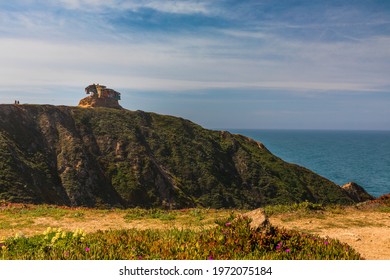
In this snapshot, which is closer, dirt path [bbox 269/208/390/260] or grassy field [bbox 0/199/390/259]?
grassy field [bbox 0/199/390/259]

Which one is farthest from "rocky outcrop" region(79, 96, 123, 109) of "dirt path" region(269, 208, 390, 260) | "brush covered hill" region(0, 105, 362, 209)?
"dirt path" region(269, 208, 390, 260)

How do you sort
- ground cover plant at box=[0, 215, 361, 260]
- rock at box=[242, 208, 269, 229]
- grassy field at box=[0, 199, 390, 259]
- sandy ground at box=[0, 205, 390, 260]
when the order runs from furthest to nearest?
sandy ground at box=[0, 205, 390, 260] < rock at box=[242, 208, 269, 229] < grassy field at box=[0, 199, 390, 259] < ground cover plant at box=[0, 215, 361, 260]

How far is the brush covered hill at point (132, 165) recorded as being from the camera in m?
55.0

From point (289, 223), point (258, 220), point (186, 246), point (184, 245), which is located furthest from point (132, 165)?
point (186, 246)

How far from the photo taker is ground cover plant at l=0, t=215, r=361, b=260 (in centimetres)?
893

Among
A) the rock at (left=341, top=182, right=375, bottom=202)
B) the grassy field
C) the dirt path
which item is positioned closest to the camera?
the grassy field

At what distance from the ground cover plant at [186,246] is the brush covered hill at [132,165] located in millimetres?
36913

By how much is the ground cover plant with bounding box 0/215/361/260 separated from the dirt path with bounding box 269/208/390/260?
123 inches

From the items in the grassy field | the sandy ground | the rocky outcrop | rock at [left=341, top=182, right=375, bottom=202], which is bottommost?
rock at [left=341, top=182, right=375, bottom=202]

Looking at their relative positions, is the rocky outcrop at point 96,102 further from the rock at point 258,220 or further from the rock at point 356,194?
the rock at point 258,220

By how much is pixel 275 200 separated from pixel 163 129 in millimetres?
30449

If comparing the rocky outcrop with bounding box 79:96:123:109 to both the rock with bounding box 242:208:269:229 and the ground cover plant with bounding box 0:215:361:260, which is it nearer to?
the ground cover plant with bounding box 0:215:361:260

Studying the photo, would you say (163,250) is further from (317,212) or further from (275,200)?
(275,200)
